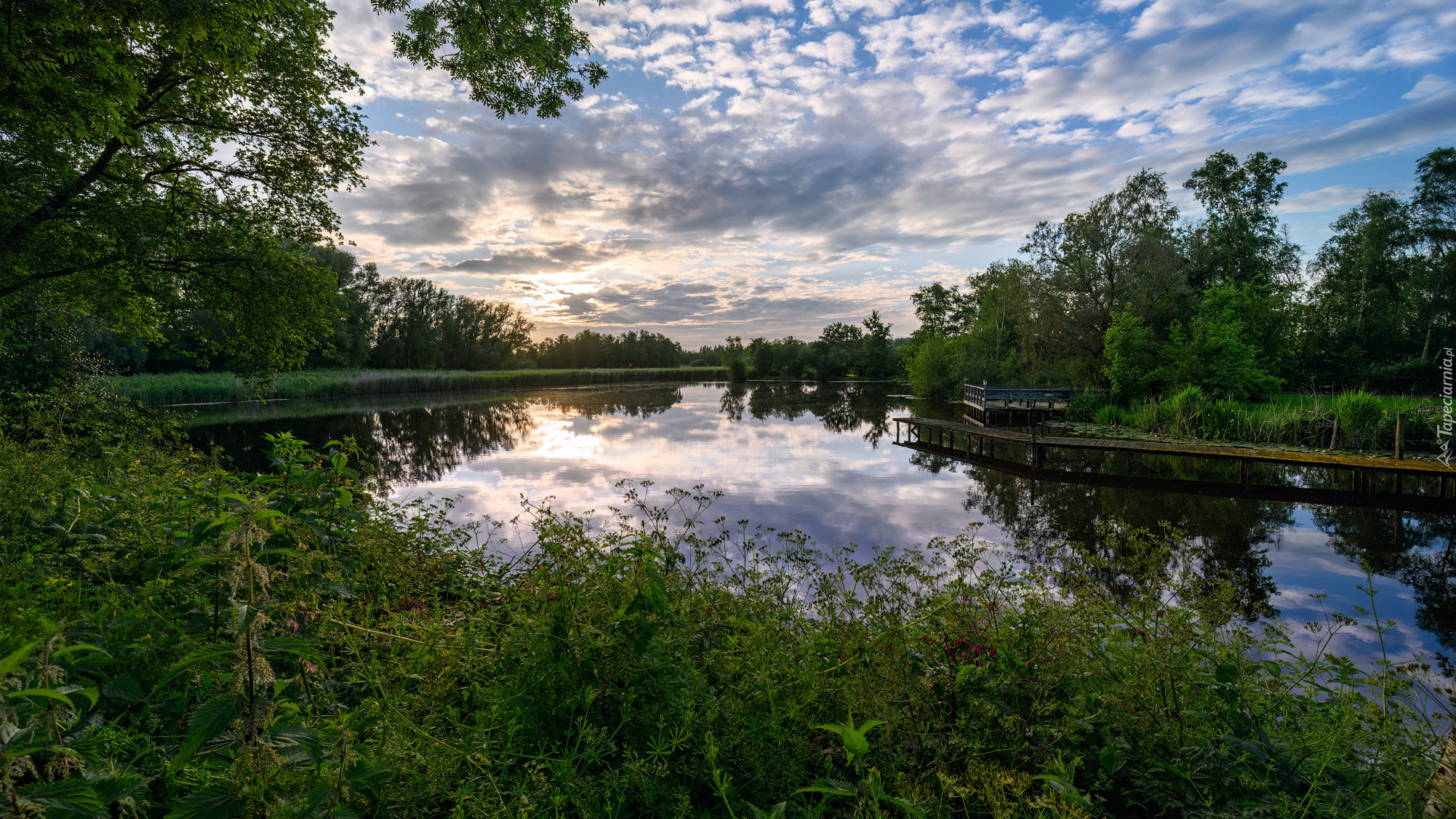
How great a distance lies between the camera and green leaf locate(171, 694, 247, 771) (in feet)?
3.44

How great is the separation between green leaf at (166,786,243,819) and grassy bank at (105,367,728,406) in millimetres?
13503

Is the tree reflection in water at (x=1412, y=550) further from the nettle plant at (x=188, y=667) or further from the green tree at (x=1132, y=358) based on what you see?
the green tree at (x=1132, y=358)

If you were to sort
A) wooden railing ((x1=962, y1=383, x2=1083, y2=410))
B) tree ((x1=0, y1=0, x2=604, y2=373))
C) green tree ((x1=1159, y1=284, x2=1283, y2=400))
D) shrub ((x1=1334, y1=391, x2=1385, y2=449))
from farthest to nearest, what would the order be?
wooden railing ((x1=962, y1=383, x2=1083, y2=410)) < green tree ((x1=1159, y1=284, x2=1283, y2=400)) < shrub ((x1=1334, y1=391, x2=1385, y2=449)) < tree ((x1=0, y1=0, x2=604, y2=373))

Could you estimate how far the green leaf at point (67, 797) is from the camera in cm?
93

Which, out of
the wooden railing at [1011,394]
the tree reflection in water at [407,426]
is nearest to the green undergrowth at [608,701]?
the tree reflection in water at [407,426]

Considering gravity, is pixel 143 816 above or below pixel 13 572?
below

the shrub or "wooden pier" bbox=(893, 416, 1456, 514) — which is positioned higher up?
the shrub

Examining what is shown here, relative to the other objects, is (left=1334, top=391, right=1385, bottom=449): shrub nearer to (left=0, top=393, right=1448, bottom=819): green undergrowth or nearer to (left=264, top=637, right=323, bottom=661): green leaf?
(left=0, top=393, right=1448, bottom=819): green undergrowth

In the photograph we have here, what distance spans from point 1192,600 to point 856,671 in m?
1.59

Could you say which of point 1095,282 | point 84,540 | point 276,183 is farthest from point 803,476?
point 1095,282

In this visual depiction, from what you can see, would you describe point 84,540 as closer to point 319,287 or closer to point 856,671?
point 856,671

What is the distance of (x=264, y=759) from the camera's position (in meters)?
1.18

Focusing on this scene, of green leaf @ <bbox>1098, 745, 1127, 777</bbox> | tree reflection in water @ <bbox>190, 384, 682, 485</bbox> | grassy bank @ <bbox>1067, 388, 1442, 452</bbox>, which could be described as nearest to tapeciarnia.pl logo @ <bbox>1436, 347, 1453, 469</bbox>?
grassy bank @ <bbox>1067, 388, 1442, 452</bbox>

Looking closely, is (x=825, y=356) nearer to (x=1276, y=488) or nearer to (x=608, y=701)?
(x=1276, y=488)
